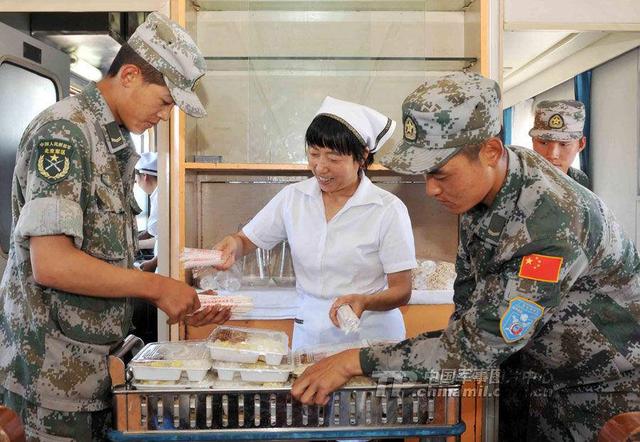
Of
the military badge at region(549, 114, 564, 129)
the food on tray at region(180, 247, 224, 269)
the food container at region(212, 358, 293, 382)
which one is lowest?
the food container at region(212, 358, 293, 382)

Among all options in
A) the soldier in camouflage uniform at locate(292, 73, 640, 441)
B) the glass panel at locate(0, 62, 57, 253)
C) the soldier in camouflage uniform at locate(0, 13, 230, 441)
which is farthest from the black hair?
the glass panel at locate(0, 62, 57, 253)

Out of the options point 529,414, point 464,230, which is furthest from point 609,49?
point 529,414

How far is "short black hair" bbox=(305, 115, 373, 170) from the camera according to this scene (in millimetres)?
1930

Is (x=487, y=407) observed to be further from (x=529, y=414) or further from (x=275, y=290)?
(x=275, y=290)

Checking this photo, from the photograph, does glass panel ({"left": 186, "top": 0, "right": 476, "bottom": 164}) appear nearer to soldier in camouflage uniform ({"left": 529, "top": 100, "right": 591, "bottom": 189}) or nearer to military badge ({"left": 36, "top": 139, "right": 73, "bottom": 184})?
soldier in camouflage uniform ({"left": 529, "top": 100, "right": 591, "bottom": 189})

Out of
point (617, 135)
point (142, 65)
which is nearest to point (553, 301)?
point (142, 65)

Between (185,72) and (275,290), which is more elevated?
(185,72)

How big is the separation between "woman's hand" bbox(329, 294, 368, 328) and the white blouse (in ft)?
0.45

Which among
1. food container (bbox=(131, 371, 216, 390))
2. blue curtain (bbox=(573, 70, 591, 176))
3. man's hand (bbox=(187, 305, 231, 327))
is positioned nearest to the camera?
food container (bbox=(131, 371, 216, 390))

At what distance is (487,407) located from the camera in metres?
2.16

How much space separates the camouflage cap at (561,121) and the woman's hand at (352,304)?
1170mm

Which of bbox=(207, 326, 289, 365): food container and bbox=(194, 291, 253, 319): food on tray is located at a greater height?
bbox=(194, 291, 253, 319): food on tray

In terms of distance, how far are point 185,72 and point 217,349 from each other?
70 cm

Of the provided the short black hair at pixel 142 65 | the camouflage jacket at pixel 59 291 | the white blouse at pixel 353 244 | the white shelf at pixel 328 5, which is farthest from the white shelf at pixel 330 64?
the camouflage jacket at pixel 59 291
